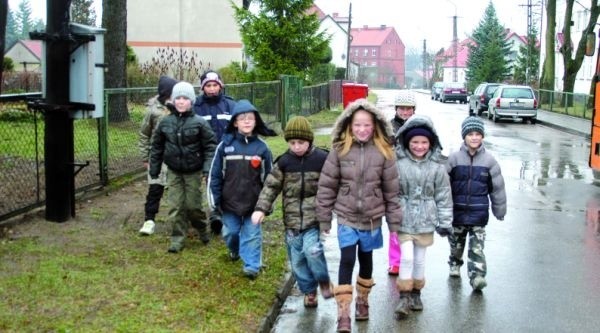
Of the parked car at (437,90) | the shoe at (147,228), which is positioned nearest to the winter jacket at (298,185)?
the shoe at (147,228)

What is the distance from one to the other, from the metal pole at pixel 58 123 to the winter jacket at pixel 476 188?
4052 millimetres

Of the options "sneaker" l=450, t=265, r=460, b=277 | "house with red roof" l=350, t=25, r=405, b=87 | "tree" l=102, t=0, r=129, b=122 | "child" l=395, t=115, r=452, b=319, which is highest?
"house with red roof" l=350, t=25, r=405, b=87

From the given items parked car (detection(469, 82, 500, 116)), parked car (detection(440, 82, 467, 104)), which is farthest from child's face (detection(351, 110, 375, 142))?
parked car (detection(440, 82, 467, 104))

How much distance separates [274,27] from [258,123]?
20293 mm

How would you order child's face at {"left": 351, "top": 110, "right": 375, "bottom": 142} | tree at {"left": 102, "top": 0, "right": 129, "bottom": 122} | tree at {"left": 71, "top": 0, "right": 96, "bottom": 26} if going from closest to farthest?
child's face at {"left": 351, "top": 110, "right": 375, "bottom": 142}
tree at {"left": 102, "top": 0, "right": 129, "bottom": 122}
tree at {"left": 71, "top": 0, "right": 96, "bottom": 26}

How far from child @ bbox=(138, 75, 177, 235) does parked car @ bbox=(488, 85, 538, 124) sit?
24886 millimetres

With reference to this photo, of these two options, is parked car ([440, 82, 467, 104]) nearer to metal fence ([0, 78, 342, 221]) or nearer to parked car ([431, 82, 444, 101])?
parked car ([431, 82, 444, 101])

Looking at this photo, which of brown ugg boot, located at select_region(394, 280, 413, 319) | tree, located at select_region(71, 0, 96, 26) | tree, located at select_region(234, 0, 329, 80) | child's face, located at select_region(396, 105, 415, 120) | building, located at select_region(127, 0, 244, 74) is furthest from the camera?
tree, located at select_region(71, 0, 96, 26)

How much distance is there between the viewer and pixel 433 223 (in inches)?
222

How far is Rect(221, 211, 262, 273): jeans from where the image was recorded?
616cm

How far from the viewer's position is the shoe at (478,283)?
6199 mm

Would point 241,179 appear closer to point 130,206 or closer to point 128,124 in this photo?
point 130,206

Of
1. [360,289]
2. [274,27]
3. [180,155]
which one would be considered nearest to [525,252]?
[360,289]

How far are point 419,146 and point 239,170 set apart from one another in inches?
60.8
